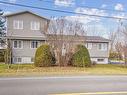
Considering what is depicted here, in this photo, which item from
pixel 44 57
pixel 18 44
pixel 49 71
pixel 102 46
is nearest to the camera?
pixel 49 71

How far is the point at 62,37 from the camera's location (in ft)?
92.6

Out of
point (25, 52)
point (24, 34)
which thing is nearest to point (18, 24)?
point (24, 34)

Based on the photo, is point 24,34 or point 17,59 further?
point 24,34

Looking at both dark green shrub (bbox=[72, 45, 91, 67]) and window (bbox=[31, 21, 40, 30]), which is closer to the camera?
dark green shrub (bbox=[72, 45, 91, 67])

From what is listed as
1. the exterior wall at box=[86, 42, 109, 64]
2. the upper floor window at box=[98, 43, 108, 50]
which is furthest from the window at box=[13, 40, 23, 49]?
the upper floor window at box=[98, 43, 108, 50]

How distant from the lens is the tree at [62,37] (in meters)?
28.2

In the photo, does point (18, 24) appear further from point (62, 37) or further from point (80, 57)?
point (80, 57)

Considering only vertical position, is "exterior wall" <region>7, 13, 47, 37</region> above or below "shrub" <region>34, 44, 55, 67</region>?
above

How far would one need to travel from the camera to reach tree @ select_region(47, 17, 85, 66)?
28.2 metres

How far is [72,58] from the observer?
29.1 meters

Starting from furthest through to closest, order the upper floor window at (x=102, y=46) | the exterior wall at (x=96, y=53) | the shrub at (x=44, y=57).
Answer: the upper floor window at (x=102, y=46) < the exterior wall at (x=96, y=53) < the shrub at (x=44, y=57)

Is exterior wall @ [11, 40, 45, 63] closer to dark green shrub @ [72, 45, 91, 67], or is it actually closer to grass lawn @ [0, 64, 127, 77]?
dark green shrub @ [72, 45, 91, 67]

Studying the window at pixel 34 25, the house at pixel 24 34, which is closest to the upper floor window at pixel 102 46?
the house at pixel 24 34

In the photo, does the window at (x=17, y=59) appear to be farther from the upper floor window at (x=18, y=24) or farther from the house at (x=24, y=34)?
the upper floor window at (x=18, y=24)
